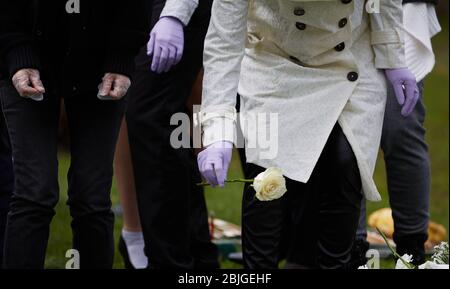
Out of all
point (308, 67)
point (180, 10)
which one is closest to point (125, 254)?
point (180, 10)

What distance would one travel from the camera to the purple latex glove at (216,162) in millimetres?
3221

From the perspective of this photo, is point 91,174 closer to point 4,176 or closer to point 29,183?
point 29,183

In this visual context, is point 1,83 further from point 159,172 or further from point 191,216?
point 191,216

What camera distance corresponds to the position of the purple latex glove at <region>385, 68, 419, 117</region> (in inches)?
143

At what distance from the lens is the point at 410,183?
14.0 feet

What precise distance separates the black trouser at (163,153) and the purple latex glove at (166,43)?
0.36 m

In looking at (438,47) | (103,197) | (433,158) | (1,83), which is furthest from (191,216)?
(438,47)

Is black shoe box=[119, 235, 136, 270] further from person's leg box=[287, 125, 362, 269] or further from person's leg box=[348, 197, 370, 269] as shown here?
person's leg box=[287, 125, 362, 269]

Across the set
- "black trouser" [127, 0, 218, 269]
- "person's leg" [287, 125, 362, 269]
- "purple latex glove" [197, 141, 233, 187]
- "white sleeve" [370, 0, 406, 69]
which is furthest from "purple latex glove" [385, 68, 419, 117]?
"black trouser" [127, 0, 218, 269]

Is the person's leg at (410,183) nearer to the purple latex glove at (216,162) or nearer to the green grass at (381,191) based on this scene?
the green grass at (381,191)

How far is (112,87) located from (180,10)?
1.18 feet

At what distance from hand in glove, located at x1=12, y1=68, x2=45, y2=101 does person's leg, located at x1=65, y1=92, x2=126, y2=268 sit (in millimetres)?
190

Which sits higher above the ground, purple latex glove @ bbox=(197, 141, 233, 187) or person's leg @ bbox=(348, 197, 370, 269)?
purple latex glove @ bbox=(197, 141, 233, 187)

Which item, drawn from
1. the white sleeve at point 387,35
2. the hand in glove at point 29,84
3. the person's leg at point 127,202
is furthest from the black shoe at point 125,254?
the white sleeve at point 387,35
